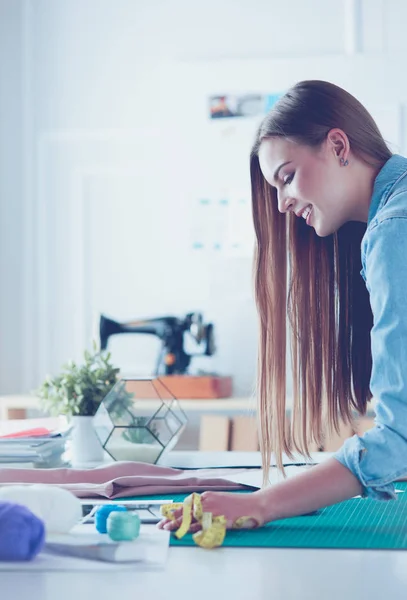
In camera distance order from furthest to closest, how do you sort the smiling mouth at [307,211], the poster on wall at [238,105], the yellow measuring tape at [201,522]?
the poster on wall at [238,105] < the smiling mouth at [307,211] < the yellow measuring tape at [201,522]

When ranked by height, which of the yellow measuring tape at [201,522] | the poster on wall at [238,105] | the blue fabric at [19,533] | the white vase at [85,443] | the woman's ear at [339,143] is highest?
the poster on wall at [238,105]

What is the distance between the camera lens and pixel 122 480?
1.44 meters

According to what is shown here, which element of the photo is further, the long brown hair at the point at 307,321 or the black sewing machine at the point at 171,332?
the black sewing machine at the point at 171,332

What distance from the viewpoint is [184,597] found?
0.85 meters

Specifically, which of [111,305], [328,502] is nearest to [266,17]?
[111,305]

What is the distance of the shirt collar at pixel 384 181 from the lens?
4.70 feet

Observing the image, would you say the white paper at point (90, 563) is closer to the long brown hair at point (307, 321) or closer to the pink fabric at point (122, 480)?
the pink fabric at point (122, 480)

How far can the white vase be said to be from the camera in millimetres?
1841

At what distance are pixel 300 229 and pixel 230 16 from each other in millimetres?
2215

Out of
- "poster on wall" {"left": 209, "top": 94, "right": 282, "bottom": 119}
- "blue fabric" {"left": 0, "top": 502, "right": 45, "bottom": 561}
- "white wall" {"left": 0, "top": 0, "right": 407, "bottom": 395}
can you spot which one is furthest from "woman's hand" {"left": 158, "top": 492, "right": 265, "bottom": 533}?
"poster on wall" {"left": 209, "top": 94, "right": 282, "bottom": 119}

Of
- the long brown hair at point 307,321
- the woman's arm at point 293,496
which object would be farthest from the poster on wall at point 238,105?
the woman's arm at point 293,496

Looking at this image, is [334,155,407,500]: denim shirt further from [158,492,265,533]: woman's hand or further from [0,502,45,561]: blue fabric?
[0,502,45,561]: blue fabric

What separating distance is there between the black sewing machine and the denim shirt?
2034mm

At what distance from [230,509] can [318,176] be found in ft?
2.01
